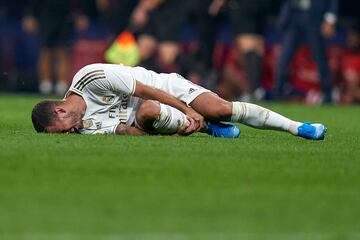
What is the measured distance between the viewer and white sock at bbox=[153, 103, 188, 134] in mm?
10281

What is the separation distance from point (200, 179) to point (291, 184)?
557mm

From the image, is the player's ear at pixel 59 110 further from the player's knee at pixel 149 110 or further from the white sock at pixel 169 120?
Answer: the white sock at pixel 169 120

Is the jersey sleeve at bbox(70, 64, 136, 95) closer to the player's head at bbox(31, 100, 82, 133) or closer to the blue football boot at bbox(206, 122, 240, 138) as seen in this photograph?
the player's head at bbox(31, 100, 82, 133)

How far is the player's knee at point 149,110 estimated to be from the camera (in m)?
10.2

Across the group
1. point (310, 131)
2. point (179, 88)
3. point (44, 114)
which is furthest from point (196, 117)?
point (44, 114)

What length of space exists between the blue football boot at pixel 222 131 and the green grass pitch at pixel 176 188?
0.12m

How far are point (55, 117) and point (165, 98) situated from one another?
86 cm

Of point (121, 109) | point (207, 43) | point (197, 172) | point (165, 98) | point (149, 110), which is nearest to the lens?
point (197, 172)

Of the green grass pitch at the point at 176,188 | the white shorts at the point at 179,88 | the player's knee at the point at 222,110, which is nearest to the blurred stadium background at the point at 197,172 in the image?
the green grass pitch at the point at 176,188

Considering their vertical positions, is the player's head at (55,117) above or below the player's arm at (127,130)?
above

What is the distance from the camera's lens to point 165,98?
10.5 m

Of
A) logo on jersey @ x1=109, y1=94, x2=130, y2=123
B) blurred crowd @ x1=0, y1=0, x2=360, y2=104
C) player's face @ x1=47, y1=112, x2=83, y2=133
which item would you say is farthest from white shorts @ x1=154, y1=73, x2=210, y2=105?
blurred crowd @ x1=0, y1=0, x2=360, y2=104

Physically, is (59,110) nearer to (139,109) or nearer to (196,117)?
(139,109)

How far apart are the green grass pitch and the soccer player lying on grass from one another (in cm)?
13
